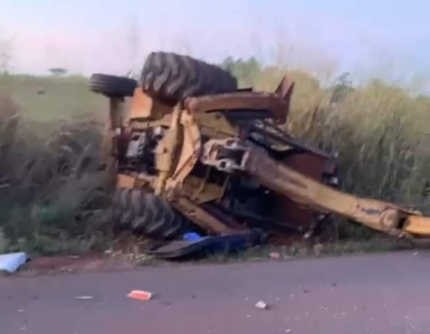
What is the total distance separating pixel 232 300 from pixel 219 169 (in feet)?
10.0

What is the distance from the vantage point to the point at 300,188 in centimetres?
1147

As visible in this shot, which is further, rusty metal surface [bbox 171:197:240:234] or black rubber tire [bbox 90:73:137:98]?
black rubber tire [bbox 90:73:137:98]

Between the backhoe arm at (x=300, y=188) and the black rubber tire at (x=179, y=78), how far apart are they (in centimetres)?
79

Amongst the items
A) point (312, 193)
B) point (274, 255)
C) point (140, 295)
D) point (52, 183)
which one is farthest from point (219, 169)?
point (140, 295)

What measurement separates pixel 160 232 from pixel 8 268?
220cm

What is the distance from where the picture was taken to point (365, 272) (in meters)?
9.74

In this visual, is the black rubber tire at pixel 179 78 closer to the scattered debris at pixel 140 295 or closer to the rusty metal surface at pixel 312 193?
the rusty metal surface at pixel 312 193

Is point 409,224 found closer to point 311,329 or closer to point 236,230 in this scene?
point 236,230

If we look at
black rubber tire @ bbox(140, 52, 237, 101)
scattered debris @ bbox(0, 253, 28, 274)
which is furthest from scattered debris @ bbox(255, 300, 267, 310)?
black rubber tire @ bbox(140, 52, 237, 101)

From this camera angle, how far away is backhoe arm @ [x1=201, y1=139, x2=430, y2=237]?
37.0 ft

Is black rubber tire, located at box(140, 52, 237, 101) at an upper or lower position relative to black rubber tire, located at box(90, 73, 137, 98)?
upper

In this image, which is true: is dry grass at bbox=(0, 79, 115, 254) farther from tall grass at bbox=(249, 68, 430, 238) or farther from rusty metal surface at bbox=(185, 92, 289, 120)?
tall grass at bbox=(249, 68, 430, 238)

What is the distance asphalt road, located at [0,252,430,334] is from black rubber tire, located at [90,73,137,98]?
390 centimetres

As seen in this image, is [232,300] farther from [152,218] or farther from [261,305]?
[152,218]
